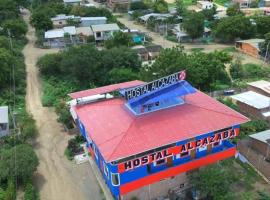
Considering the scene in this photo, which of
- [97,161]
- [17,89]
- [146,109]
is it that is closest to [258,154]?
[146,109]

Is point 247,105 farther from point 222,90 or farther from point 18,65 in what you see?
point 18,65

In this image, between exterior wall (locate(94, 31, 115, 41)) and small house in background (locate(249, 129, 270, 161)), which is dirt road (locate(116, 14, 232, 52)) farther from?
small house in background (locate(249, 129, 270, 161))

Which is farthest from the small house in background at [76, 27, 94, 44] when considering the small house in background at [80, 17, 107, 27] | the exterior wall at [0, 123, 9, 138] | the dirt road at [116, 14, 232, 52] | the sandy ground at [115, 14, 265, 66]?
the exterior wall at [0, 123, 9, 138]

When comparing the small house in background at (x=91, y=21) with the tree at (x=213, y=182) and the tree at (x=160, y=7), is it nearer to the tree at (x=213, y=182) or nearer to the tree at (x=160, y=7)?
the tree at (x=160, y=7)

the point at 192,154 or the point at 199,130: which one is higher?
the point at 199,130

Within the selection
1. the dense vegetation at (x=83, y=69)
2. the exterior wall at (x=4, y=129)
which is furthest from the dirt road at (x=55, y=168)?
the exterior wall at (x=4, y=129)

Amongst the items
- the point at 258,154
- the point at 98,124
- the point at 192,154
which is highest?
the point at 98,124

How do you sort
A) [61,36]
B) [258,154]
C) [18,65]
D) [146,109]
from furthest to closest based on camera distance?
[61,36] < [18,65] < [258,154] < [146,109]

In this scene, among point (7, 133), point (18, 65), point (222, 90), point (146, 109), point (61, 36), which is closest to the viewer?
point (146, 109)
